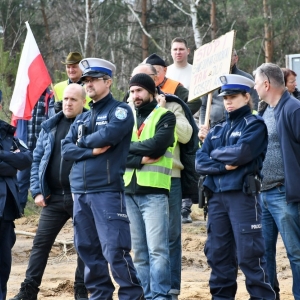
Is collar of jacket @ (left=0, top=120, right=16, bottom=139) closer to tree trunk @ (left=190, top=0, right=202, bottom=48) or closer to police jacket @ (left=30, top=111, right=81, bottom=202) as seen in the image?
police jacket @ (left=30, top=111, right=81, bottom=202)

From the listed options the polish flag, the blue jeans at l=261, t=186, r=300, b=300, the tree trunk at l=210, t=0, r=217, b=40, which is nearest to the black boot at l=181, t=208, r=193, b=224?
the polish flag

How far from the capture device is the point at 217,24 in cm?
3206

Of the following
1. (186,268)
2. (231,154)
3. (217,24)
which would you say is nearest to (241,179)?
(231,154)

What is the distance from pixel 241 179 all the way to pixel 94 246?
4.40ft

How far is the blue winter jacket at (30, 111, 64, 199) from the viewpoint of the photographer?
7559 mm

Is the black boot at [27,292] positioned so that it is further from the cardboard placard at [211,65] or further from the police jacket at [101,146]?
the cardboard placard at [211,65]

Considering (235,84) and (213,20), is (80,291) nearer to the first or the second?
(235,84)

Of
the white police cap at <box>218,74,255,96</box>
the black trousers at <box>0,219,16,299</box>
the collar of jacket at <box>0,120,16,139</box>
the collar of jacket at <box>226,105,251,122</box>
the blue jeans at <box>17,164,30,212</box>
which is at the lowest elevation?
the black trousers at <box>0,219,16,299</box>

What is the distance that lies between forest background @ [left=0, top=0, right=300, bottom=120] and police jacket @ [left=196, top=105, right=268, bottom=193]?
21879 millimetres

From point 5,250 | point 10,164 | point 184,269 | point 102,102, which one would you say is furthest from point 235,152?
point 184,269

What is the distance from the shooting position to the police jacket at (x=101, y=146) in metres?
6.39

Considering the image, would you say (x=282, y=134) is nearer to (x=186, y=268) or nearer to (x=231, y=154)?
(x=231, y=154)

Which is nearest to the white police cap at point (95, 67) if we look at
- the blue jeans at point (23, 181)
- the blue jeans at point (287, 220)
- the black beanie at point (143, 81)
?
the black beanie at point (143, 81)

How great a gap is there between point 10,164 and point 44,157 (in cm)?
65
